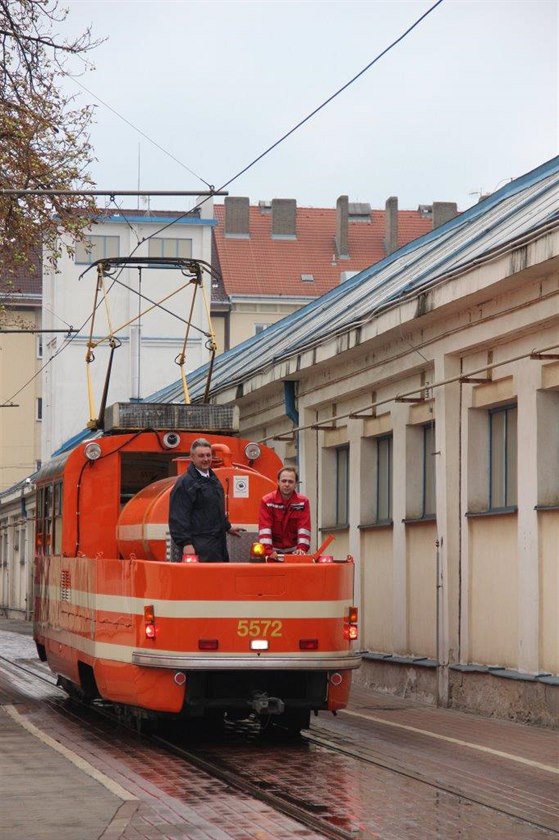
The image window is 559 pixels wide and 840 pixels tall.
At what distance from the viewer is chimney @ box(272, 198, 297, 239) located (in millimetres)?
83562

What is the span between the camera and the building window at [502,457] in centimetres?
1767

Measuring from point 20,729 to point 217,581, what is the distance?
10.2ft

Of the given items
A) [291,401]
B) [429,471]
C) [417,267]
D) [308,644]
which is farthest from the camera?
[291,401]

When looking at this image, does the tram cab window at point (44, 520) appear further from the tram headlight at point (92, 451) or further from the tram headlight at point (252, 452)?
the tram headlight at point (252, 452)

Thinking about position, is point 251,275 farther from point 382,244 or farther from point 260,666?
point 260,666

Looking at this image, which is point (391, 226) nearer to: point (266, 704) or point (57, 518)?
point (57, 518)

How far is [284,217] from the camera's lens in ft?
275

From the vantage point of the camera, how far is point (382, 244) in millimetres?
84000

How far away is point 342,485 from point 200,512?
37.3ft

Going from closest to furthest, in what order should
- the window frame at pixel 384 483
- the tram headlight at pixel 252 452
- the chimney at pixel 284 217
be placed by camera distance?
the tram headlight at pixel 252 452 → the window frame at pixel 384 483 → the chimney at pixel 284 217

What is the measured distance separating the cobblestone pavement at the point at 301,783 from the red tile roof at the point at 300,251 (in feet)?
209

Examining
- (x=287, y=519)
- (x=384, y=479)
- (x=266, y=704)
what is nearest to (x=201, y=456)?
(x=287, y=519)

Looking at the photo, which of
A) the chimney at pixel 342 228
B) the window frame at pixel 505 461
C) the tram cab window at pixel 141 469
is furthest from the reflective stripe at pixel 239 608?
the chimney at pixel 342 228

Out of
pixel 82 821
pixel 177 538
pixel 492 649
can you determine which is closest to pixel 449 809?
pixel 82 821
